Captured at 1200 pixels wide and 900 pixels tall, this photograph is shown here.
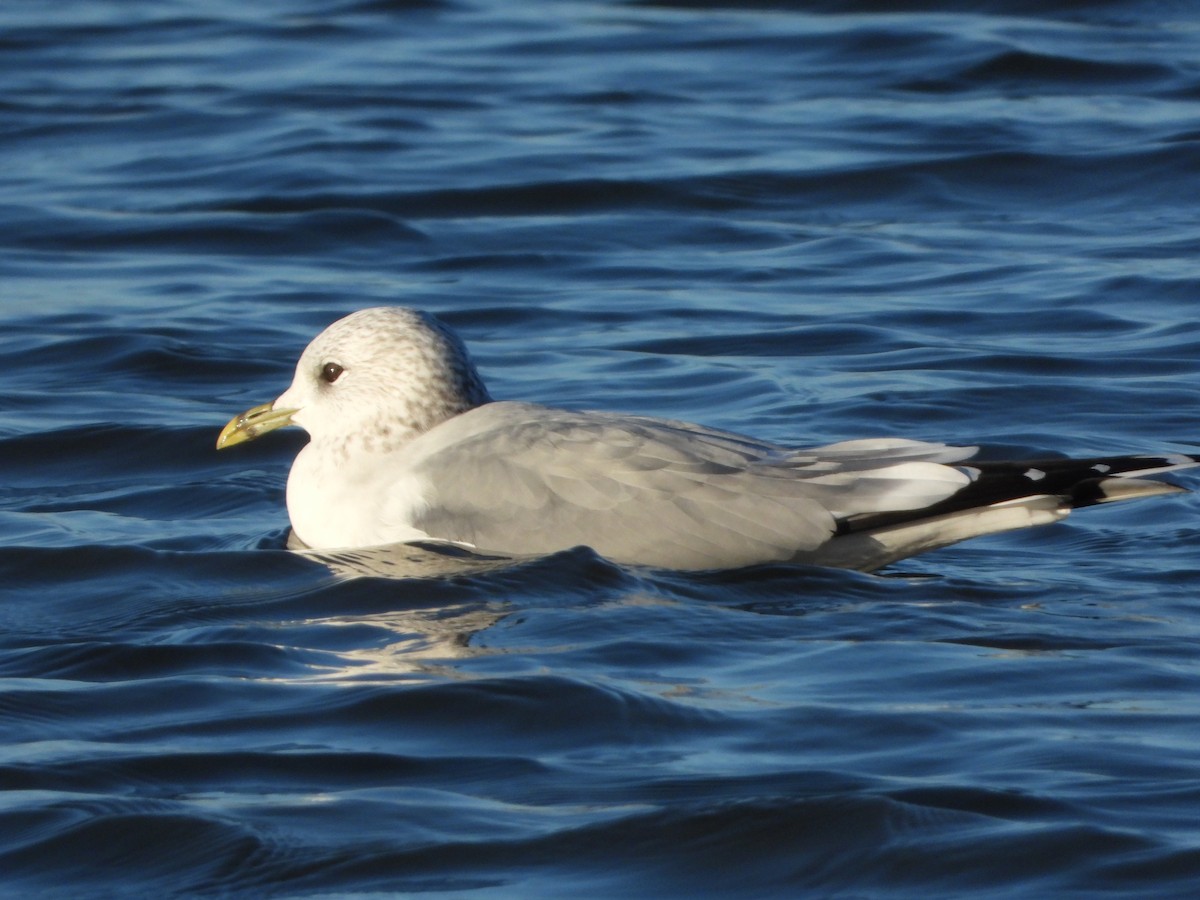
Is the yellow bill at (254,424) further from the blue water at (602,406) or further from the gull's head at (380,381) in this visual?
the blue water at (602,406)

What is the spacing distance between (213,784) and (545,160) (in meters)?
9.41

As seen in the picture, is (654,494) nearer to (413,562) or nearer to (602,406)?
(413,562)

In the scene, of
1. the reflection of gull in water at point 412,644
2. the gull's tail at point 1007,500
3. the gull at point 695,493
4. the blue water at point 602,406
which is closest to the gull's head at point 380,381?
the gull at point 695,493

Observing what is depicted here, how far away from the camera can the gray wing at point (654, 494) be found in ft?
20.5

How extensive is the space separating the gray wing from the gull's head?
0.55 m

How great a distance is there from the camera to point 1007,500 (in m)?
6.25

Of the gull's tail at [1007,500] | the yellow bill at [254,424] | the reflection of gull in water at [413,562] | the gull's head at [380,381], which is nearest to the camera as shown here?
the gull's tail at [1007,500]

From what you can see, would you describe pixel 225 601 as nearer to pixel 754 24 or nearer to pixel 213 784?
pixel 213 784

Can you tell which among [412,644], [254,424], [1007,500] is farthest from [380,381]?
[1007,500]

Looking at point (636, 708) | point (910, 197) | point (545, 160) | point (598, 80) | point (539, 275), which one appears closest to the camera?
point (636, 708)

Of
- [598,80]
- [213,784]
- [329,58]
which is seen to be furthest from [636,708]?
[329,58]

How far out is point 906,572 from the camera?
663 centimetres

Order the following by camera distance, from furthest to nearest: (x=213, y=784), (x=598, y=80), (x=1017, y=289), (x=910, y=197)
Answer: (x=598, y=80) < (x=910, y=197) < (x=1017, y=289) < (x=213, y=784)

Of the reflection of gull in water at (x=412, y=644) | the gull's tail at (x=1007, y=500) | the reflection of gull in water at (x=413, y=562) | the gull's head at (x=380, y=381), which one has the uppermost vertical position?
the gull's head at (x=380, y=381)
